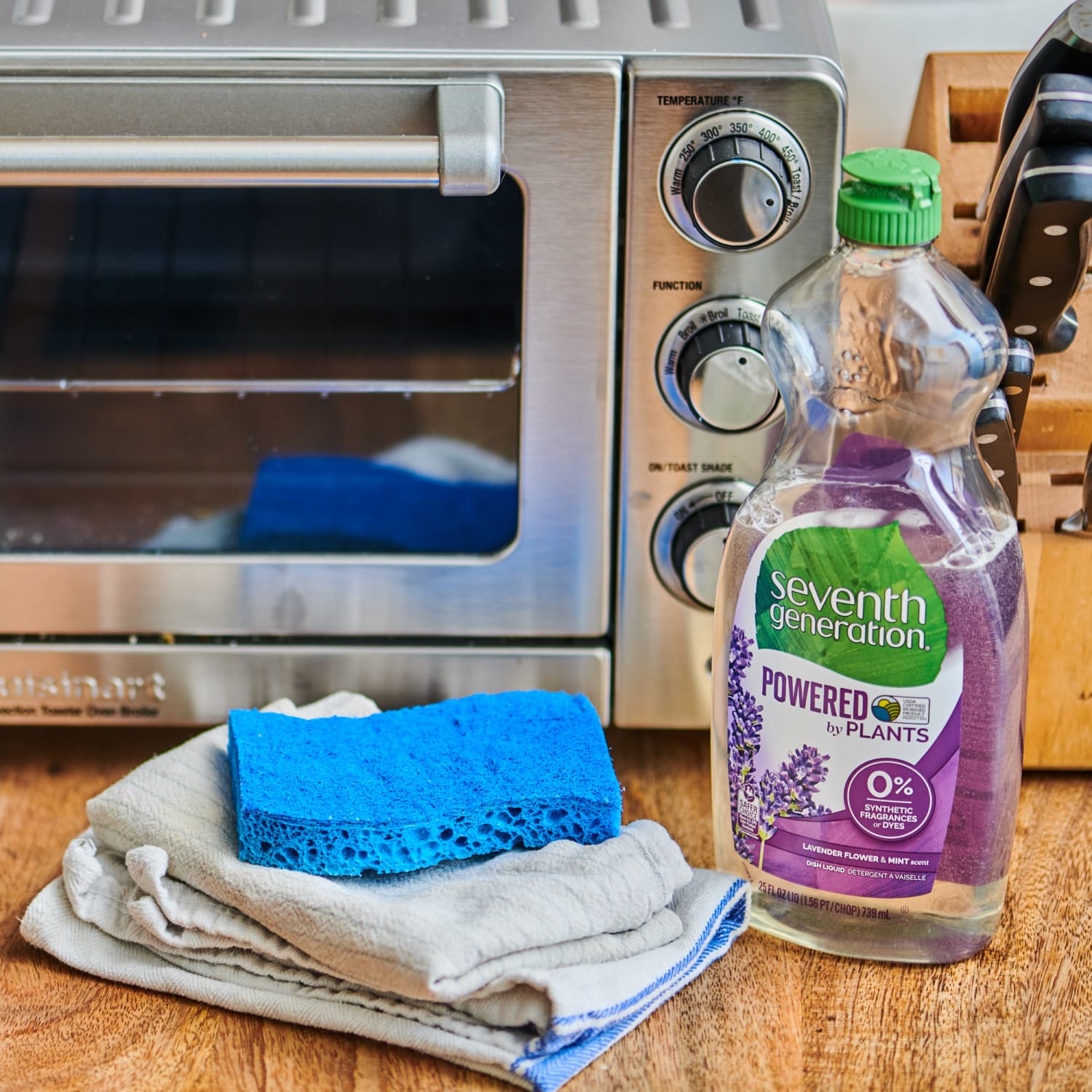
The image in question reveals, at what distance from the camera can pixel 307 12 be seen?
667 millimetres

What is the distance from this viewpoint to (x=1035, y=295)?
2.13 ft

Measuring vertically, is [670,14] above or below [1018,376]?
above

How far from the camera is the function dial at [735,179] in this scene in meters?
0.63

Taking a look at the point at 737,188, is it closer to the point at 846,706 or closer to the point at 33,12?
the point at 846,706

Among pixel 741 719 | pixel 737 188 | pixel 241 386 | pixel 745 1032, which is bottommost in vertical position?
pixel 745 1032

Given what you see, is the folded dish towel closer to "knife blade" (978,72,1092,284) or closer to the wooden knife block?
the wooden knife block

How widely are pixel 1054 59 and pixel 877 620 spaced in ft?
0.97

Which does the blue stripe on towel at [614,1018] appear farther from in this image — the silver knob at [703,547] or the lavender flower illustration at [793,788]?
the silver knob at [703,547]

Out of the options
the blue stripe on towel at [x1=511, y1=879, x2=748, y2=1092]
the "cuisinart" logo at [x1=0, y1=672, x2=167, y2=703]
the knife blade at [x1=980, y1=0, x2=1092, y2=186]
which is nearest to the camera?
the blue stripe on towel at [x1=511, y1=879, x2=748, y2=1092]

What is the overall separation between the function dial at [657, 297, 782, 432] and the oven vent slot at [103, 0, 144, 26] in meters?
0.31

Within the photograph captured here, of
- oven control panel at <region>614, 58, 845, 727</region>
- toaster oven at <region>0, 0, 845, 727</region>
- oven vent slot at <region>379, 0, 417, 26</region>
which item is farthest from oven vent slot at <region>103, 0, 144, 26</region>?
oven control panel at <region>614, 58, 845, 727</region>

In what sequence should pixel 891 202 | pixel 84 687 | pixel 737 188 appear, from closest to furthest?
1. pixel 891 202
2. pixel 737 188
3. pixel 84 687

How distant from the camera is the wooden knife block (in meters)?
0.70

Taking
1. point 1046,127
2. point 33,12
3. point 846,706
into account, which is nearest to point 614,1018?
point 846,706
